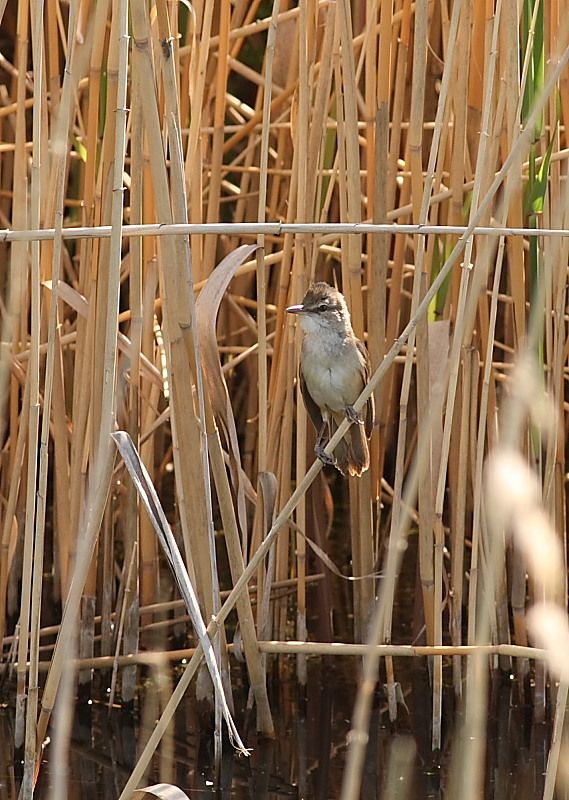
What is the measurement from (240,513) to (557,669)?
1481 millimetres

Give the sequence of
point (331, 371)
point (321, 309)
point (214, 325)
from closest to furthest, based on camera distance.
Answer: point (214, 325)
point (321, 309)
point (331, 371)

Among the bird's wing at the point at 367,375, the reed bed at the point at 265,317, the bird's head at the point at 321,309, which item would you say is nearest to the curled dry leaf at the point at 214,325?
the reed bed at the point at 265,317

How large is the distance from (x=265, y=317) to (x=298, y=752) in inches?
40.2

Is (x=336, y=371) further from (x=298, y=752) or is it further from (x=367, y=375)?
(x=298, y=752)

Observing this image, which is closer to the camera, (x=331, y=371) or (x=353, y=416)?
(x=353, y=416)

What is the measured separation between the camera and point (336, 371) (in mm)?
2645

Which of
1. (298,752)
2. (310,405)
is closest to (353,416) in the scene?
(310,405)

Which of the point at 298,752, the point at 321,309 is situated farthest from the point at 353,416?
the point at 298,752

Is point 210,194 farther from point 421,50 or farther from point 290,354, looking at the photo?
point 421,50

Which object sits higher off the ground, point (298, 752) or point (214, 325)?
point (214, 325)

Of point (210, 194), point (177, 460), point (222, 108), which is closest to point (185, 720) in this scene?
point (177, 460)

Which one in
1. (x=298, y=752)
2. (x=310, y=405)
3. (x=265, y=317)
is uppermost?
(x=265, y=317)

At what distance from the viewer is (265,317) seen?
8.72 ft

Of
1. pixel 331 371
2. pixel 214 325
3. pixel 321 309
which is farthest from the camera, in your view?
pixel 331 371
